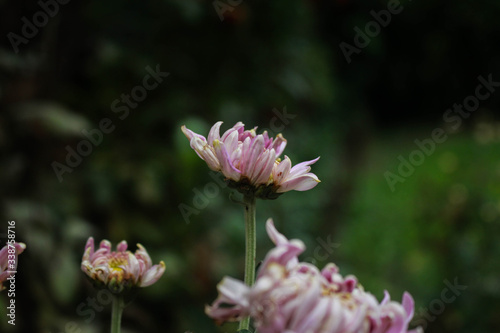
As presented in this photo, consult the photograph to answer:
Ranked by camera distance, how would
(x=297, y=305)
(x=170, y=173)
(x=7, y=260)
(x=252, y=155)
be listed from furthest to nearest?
(x=170, y=173), (x=252, y=155), (x=7, y=260), (x=297, y=305)

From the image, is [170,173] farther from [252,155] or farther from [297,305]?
[297,305]

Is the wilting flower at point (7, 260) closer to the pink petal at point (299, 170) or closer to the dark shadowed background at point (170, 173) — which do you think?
the pink petal at point (299, 170)

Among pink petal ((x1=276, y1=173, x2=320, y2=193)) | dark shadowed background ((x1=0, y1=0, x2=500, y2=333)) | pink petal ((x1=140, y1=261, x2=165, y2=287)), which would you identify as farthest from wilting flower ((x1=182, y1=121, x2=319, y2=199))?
dark shadowed background ((x1=0, y1=0, x2=500, y2=333))

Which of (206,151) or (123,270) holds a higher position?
(206,151)

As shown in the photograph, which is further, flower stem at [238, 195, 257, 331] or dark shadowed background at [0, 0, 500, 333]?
dark shadowed background at [0, 0, 500, 333]

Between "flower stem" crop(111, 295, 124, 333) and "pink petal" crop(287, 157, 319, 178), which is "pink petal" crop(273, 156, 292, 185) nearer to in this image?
"pink petal" crop(287, 157, 319, 178)

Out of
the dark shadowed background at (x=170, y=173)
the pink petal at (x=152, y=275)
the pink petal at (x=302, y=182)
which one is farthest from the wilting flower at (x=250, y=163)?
the dark shadowed background at (x=170, y=173)

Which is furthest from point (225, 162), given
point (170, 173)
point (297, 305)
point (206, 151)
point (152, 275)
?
point (170, 173)
